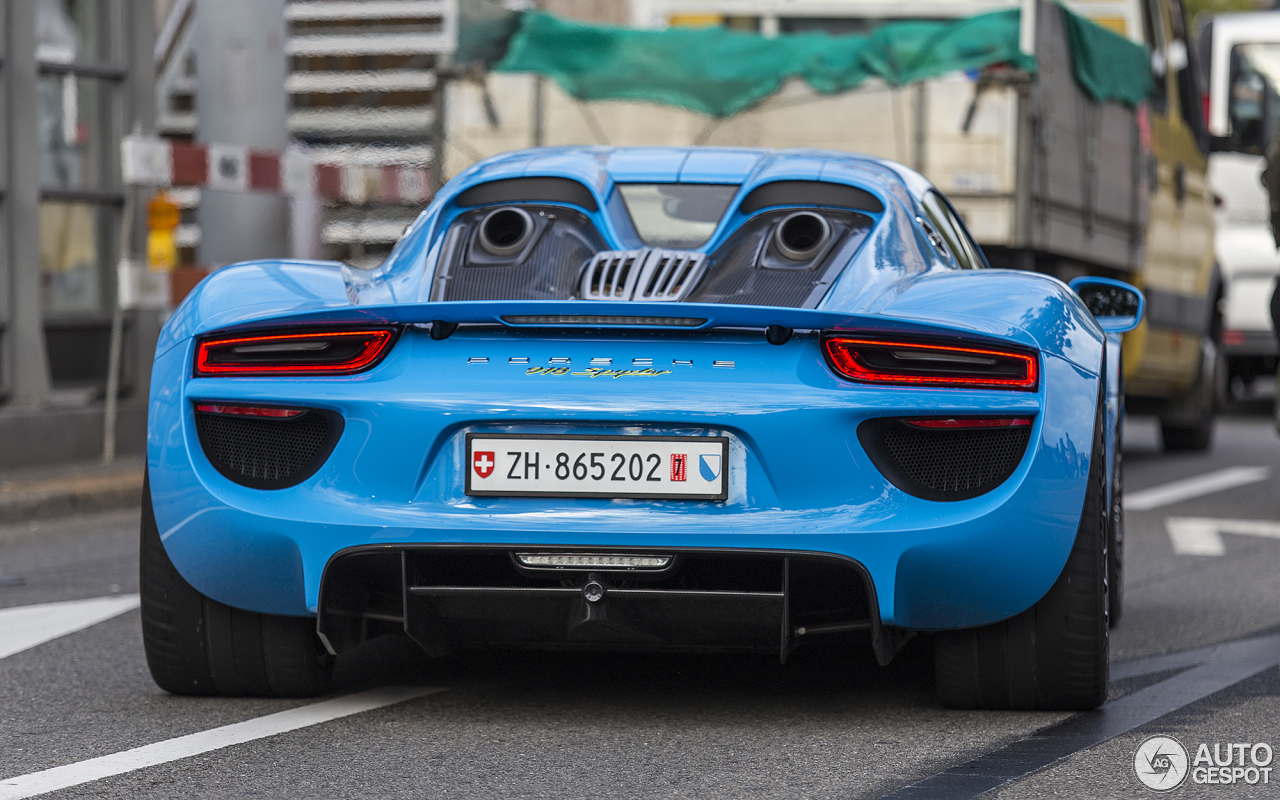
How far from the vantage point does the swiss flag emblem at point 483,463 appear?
3812mm

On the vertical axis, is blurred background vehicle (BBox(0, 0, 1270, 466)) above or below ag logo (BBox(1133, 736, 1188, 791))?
A: above

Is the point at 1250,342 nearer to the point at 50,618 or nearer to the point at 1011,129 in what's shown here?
the point at 1011,129

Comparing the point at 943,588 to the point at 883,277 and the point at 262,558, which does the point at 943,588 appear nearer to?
the point at 883,277

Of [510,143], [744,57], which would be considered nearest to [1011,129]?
[744,57]

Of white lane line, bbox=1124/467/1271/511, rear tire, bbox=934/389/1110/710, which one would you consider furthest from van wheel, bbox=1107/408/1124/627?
white lane line, bbox=1124/467/1271/511

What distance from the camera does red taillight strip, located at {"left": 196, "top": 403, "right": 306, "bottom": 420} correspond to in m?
3.89

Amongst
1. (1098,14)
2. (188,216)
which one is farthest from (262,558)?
(188,216)

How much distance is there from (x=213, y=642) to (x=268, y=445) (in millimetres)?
537

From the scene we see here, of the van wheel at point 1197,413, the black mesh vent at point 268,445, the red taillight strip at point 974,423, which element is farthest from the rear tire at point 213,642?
the van wheel at point 1197,413

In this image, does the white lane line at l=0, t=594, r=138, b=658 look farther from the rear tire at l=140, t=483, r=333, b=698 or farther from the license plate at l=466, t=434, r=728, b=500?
the license plate at l=466, t=434, r=728, b=500

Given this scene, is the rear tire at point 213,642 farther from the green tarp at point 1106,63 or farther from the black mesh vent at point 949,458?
the green tarp at point 1106,63

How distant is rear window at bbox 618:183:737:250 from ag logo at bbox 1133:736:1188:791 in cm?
161

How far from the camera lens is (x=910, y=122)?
8.85m

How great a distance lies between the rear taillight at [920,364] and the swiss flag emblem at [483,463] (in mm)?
689
